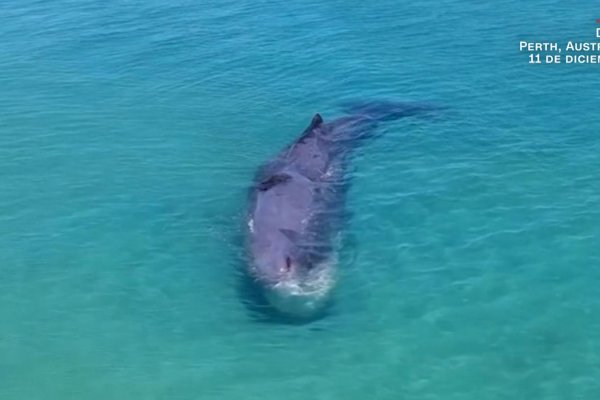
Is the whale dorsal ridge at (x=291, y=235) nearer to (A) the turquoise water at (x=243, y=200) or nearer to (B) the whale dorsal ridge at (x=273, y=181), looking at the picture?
(A) the turquoise water at (x=243, y=200)

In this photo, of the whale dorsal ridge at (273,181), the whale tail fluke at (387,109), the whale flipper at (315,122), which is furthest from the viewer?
the whale tail fluke at (387,109)

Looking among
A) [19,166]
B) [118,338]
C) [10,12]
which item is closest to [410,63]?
[19,166]

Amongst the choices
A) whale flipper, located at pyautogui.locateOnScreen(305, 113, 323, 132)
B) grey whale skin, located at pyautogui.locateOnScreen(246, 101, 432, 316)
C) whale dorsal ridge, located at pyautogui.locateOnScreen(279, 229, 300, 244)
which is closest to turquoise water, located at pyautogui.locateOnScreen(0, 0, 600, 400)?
grey whale skin, located at pyautogui.locateOnScreen(246, 101, 432, 316)

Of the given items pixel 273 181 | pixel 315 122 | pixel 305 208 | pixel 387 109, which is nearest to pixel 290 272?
pixel 305 208

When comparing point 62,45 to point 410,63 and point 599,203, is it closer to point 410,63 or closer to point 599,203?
point 410,63

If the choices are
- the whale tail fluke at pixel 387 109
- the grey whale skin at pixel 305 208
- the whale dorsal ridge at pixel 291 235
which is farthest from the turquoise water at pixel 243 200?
the whale dorsal ridge at pixel 291 235

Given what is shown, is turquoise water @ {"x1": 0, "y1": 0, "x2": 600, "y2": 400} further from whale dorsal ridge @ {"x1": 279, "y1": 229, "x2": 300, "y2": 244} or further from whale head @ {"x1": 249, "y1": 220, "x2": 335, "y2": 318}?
whale dorsal ridge @ {"x1": 279, "y1": 229, "x2": 300, "y2": 244}
